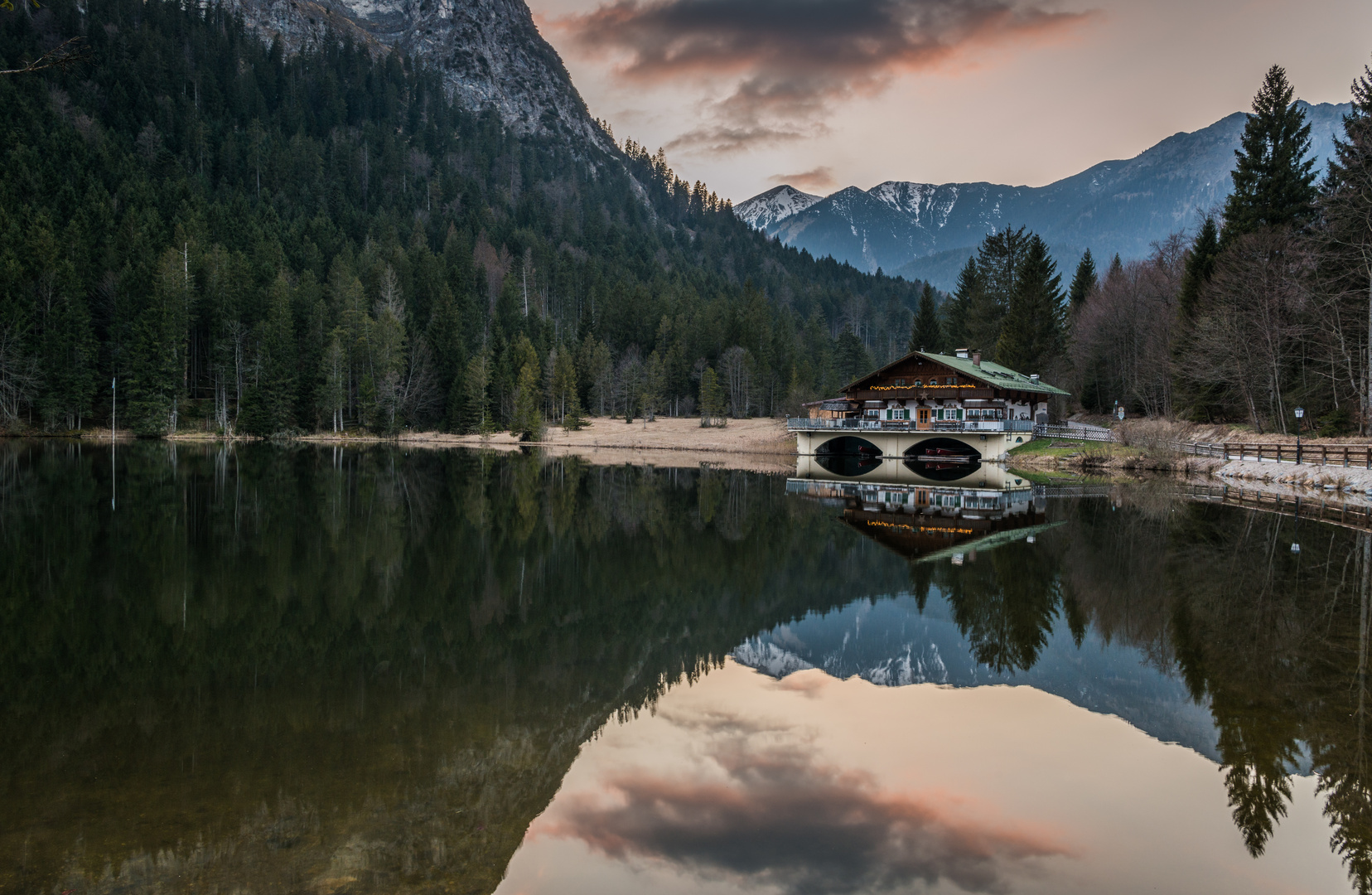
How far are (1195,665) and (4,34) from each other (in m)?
163

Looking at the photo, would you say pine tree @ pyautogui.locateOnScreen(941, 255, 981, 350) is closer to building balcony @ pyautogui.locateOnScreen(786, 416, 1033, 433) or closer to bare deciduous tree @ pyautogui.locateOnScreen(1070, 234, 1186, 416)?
bare deciduous tree @ pyautogui.locateOnScreen(1070, 234, 1186, 416)

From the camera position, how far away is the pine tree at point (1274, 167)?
52.0 m

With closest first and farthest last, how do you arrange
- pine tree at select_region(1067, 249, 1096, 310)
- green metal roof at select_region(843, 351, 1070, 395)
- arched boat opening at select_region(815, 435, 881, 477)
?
green metal roof at select_region(843, 351, 1070, 395)
arched boat opening at select_region(815, 435, 881, 477)
pine tree at select_region(1067, 249, 1096, 310)

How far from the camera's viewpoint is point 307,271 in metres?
90.4

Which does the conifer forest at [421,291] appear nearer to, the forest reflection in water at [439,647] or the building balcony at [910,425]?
the building balcony at [910,425]

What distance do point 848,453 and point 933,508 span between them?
119ft

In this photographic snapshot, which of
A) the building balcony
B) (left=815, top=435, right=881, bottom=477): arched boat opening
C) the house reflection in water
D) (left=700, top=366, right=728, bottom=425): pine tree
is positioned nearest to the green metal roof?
the building balcony

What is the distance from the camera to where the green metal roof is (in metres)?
60.2

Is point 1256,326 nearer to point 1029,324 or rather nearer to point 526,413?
point 1029,324

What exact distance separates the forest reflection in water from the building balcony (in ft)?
89.8

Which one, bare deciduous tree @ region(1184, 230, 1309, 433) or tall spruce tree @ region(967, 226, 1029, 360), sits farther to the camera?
tall spruce tree @ region(967, 226, 1029, 360)

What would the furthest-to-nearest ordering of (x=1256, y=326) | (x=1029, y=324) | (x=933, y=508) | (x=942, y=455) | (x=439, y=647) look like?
(x=1029, y=324)
(x=942, y=455)
(x=1256, y=326)
(x=933, y=508)
(x=439, y=647)

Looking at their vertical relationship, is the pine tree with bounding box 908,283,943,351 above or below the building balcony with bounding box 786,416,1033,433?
above

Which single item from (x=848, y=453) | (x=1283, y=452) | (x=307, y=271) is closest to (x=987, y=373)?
(x=848, y=453)
